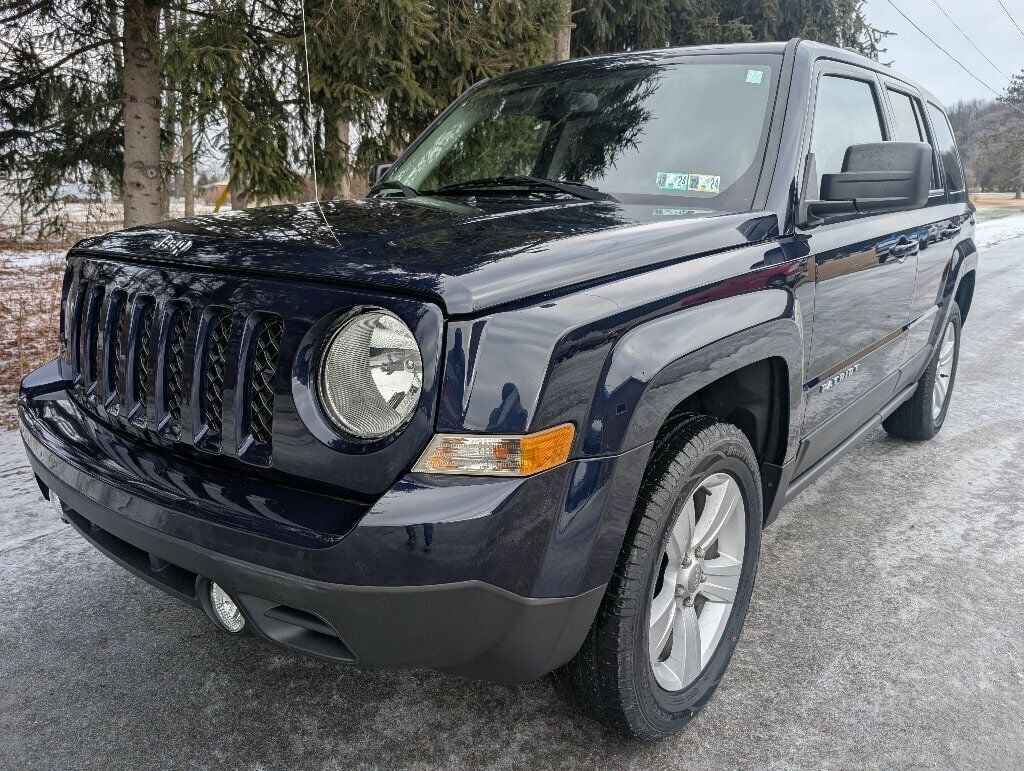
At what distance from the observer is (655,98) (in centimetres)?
288

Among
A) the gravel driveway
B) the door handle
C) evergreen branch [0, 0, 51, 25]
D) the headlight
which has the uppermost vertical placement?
evergreen branch [0, 0, 51, 25]

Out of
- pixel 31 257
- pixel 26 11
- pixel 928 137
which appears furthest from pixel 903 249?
pixel 31 257

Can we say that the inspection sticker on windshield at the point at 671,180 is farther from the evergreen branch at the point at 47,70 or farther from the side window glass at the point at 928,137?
the evergreen branch at the point at 47,70

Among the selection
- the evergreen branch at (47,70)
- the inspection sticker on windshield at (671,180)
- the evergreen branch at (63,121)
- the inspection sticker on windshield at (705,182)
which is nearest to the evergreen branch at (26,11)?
the evergreen branch at (47,70)

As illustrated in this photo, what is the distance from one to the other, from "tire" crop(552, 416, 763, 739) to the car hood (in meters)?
0.51

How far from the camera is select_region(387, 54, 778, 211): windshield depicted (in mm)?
Answer: 2637

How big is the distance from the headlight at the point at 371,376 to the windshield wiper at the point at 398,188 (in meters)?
1.45

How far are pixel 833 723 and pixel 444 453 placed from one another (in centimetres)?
146

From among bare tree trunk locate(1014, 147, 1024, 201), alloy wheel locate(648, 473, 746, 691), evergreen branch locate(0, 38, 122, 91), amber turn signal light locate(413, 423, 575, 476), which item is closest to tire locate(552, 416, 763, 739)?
alloy wheel locate(648, 473, 746, 691)

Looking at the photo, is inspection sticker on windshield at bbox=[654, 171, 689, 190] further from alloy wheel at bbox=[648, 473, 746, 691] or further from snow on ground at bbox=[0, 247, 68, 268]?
snow on ground at bbox=[0, 247, 68, 268]

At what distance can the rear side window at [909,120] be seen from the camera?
3.64 meters

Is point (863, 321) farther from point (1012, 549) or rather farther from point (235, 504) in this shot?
point (235, 504)

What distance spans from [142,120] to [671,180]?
20.5ft

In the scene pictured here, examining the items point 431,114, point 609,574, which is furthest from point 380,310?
point 431,114
